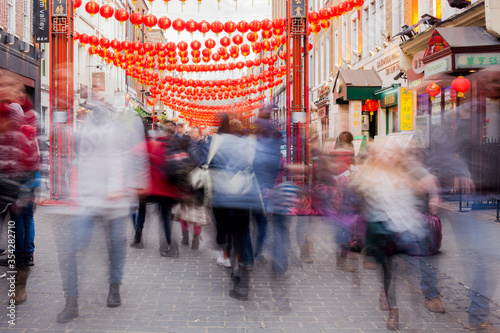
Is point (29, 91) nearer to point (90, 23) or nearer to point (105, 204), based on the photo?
point (90, 23)

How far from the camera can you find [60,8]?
457 inches

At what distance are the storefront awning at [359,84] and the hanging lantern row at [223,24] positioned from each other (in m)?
5.66

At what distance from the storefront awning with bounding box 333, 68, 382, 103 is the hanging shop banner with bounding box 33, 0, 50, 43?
1308 cm

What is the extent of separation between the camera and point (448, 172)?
4355mm

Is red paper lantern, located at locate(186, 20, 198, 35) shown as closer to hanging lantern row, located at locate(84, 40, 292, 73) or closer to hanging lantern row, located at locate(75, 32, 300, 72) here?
hanging lantern row, located at locate(75, 32, 300, 72)

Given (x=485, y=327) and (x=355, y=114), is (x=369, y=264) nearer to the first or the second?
(x=485, y=327)

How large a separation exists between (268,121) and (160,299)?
7.56 ft

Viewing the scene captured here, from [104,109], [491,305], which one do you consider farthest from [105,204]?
[491,305]

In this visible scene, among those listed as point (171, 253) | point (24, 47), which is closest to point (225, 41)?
point (24, 47)

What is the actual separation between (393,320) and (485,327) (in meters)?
0.81

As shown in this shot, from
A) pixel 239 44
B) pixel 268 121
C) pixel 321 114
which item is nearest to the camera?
pixel 268 121

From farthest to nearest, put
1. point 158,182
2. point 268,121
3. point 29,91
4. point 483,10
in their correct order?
1. point 29,91
2. point 483,10
3. point 158,182
4. point 268,121

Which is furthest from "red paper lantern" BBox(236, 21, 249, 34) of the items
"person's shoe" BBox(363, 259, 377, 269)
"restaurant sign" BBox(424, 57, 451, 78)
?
"person's shoe" BBox(363, 259, 377, 269)

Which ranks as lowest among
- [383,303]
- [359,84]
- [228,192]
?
[383,303]
